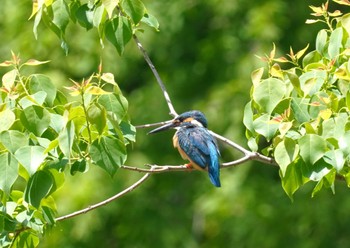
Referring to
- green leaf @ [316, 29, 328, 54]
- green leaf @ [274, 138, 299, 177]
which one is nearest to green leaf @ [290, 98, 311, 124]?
green leaf @ [274, 138, 299, 177]

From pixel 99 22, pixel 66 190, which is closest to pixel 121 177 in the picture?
pixel 66 190

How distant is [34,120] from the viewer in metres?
3.12

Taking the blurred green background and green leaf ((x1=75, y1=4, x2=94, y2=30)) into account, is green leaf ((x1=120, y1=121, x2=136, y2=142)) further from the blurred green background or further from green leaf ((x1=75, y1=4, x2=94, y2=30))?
the blurred green background

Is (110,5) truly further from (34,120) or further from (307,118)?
(307,118)

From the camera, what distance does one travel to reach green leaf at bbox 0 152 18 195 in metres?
3.07

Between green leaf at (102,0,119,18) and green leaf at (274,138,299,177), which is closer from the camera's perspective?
A: green leaf at (274,138,299,177)

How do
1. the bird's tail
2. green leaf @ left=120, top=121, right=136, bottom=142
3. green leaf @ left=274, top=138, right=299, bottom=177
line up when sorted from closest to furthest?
green leaf @ left=274, top=138, right=299, bottom=177, green leaf @ left=120, top=121, right=136, bottom=142, the bird's tail

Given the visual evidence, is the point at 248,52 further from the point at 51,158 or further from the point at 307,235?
the point at 51,158

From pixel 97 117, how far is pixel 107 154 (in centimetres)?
15

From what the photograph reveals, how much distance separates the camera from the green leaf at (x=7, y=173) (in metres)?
3.07

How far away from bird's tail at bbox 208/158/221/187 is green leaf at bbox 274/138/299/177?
4.48 ft

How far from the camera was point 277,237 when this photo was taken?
926cm

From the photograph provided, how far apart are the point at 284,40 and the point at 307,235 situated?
1719mm

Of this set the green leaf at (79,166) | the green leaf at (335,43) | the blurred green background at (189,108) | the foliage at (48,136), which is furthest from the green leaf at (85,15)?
the blurred green background at (189,108)
